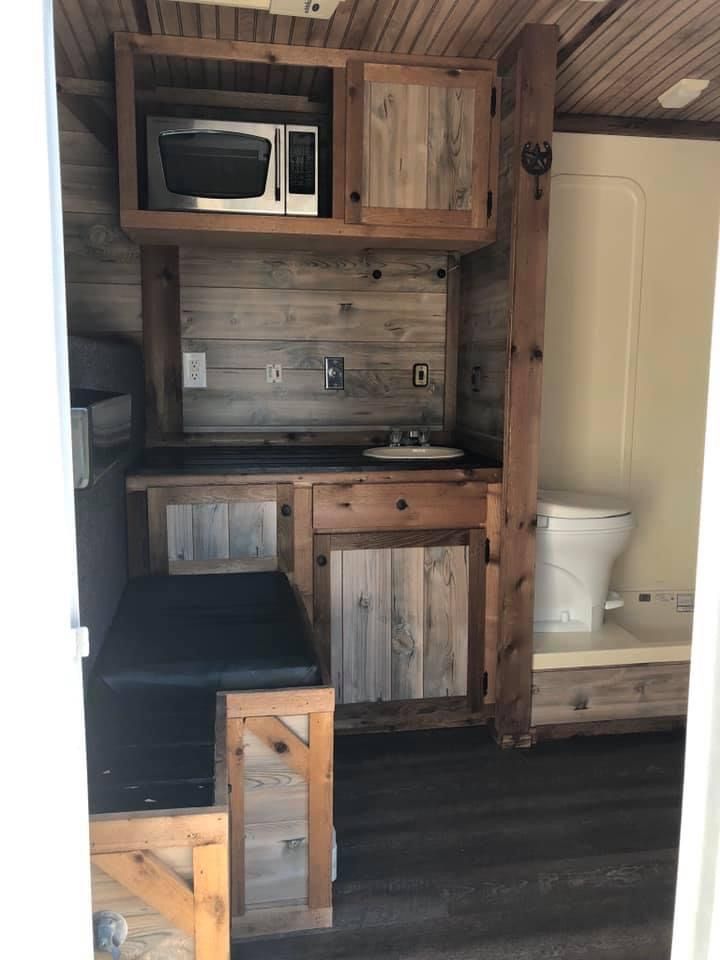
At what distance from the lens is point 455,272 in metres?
3.10

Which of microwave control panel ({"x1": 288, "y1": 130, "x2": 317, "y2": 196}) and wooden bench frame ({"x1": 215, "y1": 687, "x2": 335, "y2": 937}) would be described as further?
microwave control panel ({"x1": 288, "y1": 130, "x2": 317, "y2": 196})

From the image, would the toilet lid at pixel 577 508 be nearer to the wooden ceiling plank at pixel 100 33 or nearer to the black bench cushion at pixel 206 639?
the black bench cushion at pixel 206 639

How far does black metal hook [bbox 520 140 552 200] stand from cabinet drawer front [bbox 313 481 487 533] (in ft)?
3.23

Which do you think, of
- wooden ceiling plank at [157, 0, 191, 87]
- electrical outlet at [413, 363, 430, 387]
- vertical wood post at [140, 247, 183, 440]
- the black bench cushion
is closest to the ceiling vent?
wooden ceiling plank at [157, 0, 191, 87]

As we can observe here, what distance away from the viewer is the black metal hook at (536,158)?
2391 millimetres

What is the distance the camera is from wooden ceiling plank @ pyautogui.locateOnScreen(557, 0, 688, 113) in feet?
7.28

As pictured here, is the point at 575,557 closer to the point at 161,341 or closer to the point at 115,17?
the point at 161,341

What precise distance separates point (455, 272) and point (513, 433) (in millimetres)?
884

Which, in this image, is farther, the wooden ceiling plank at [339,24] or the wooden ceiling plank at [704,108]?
the wooden ceiling plank at [704,108]

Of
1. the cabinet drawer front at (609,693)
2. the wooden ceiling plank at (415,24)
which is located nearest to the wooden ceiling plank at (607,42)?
the wooden ceiling plank at (415,24)

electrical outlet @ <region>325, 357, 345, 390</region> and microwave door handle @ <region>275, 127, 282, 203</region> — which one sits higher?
microwave door handle @ <region>275, 127, 282, 203</region>

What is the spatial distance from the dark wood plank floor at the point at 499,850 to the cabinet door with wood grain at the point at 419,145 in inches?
69.0

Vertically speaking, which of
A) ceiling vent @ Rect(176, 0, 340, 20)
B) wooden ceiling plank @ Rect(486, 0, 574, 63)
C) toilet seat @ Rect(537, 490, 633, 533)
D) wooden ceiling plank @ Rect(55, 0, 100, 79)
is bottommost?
toilet seat @ Rect(537, 490, 633, 533)

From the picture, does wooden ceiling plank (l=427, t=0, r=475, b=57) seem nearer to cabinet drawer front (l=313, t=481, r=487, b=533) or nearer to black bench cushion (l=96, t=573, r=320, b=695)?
cabinet drawer front (l=313, t=481, r=487, b=533)
